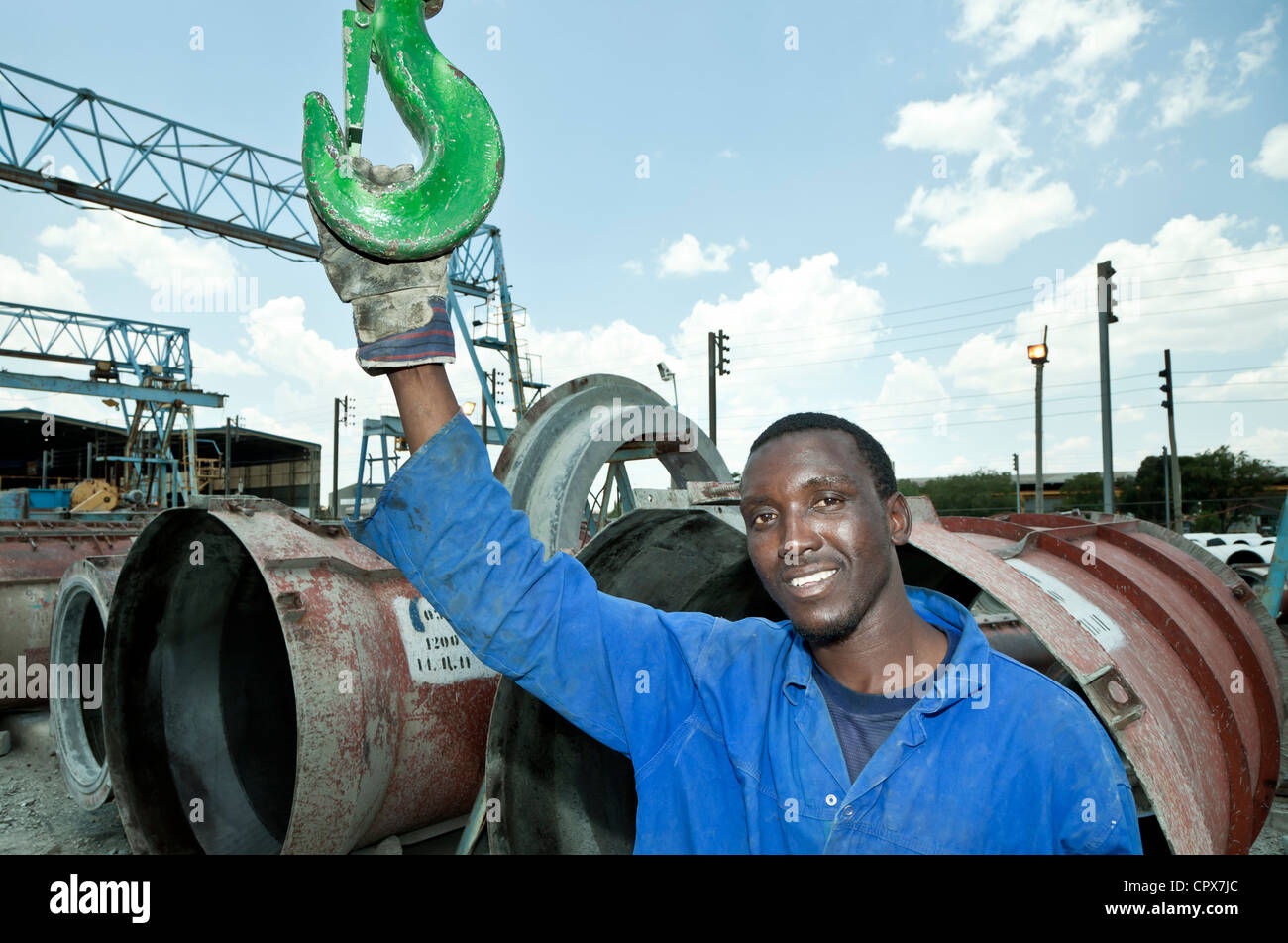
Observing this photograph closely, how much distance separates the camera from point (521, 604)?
1.63 metres

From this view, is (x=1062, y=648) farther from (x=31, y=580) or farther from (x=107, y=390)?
(x=107, y=390)

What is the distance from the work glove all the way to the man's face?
71 centimetres

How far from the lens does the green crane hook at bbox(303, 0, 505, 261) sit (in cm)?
145

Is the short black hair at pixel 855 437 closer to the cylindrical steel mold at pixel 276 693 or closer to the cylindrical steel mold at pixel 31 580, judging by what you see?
the cylindrical steel mold at pixel 276 693

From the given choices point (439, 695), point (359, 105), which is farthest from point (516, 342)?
point (359, 105)

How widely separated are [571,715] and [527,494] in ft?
10.3

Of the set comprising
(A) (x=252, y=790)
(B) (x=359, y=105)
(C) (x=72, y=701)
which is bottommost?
(A) (x=252, y=790)

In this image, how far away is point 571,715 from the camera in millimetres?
1773

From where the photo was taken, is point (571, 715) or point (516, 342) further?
point (516, 342)

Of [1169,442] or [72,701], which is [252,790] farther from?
[1169,442]

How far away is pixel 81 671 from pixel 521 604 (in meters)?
Result: 4.95

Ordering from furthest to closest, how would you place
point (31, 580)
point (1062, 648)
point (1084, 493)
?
point (1084, 493) < point (31, 580) < point (1062, 648)

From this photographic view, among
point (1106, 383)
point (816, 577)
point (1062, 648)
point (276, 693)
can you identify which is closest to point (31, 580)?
point (276, 693)

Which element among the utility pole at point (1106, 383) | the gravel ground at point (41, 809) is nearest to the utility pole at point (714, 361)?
the utility pole at point (1106, 383)
